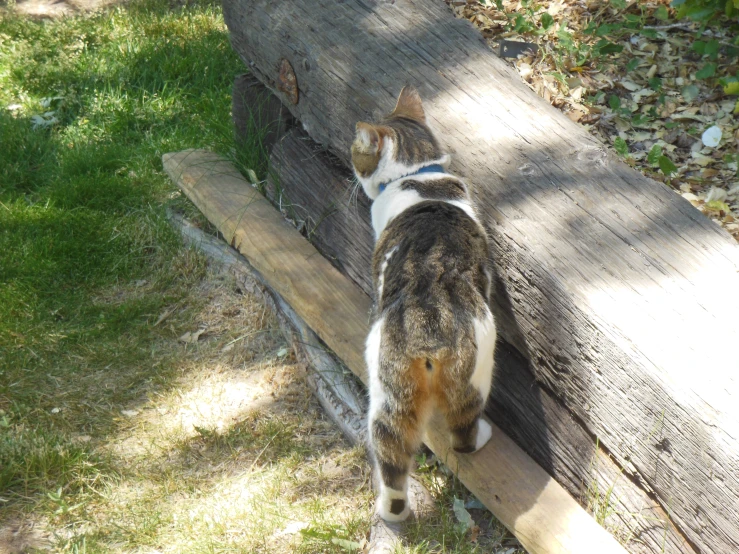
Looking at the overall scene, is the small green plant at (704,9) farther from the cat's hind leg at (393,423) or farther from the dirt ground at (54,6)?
the dirt ground at (54,6)

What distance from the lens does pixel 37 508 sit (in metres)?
2.83

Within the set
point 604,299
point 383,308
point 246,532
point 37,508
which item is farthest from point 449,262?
point 37,508

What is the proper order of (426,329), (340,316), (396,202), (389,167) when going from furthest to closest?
1. (340,316)
2. (389,167)
3. (396,202)
4. (426,329)

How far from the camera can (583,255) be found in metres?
2.43

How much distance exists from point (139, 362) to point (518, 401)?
1.81 meters

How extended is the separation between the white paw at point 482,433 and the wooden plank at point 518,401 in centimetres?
→ 16

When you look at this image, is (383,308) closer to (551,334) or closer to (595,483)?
(551,334)

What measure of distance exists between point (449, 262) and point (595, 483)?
0.86 m

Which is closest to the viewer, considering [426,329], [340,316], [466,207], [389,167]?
[426,329]

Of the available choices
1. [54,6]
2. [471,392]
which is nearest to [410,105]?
[471,392]

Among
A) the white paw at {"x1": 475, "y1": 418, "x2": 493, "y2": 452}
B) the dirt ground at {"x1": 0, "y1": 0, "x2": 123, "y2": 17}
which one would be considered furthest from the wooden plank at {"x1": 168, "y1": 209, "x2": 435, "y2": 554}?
the dirt ground at {"x1": 0, "y1": 0, "x2": 123, "y2": 17}

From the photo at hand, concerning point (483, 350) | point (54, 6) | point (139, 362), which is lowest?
point (54, 6)

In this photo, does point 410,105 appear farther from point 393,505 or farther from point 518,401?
point 393,505

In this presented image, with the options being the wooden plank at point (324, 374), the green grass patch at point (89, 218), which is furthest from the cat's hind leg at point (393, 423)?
the green grass patch at point (89, 218)
